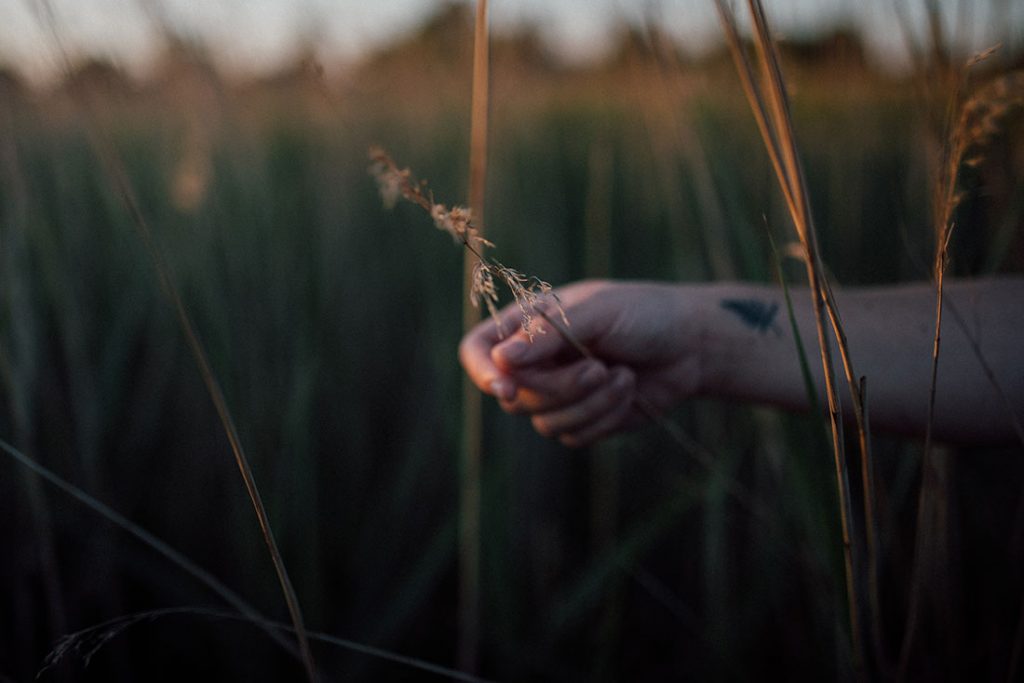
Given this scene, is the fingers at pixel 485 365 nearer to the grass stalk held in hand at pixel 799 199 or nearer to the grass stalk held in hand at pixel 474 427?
the grass stalk held in hand at pixel 474 427

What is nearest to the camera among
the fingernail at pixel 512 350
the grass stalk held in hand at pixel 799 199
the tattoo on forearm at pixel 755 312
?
the grass stalk held in hand at pixel 799 199

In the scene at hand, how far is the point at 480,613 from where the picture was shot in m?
0.79

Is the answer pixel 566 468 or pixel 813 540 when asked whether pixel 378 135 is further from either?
pixel 813 540

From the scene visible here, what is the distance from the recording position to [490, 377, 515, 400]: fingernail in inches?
20.8

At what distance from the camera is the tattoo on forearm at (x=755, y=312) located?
1.95 feet

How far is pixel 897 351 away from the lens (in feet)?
1.72

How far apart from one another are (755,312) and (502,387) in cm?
24

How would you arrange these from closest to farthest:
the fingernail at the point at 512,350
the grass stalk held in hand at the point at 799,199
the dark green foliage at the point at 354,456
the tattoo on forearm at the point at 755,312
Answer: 1. the grass stalk held in hand at the point at 799,199
2. the fingernail at the point at 512,350
3. the tattoo on forearm at the point at 755,312
4. the dark green foliage at the point at 354,456

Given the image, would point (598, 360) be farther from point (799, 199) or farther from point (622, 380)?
point (799, 199)

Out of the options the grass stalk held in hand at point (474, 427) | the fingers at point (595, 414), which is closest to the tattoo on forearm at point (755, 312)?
the fingers at point (595, 414)

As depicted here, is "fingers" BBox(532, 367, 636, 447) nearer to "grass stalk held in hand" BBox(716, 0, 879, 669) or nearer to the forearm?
the forearm

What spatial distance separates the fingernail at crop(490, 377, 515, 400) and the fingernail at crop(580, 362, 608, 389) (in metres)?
0.06

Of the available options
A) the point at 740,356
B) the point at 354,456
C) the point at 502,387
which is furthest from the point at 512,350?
the point at 354,456

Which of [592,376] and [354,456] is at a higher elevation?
[592,376]
